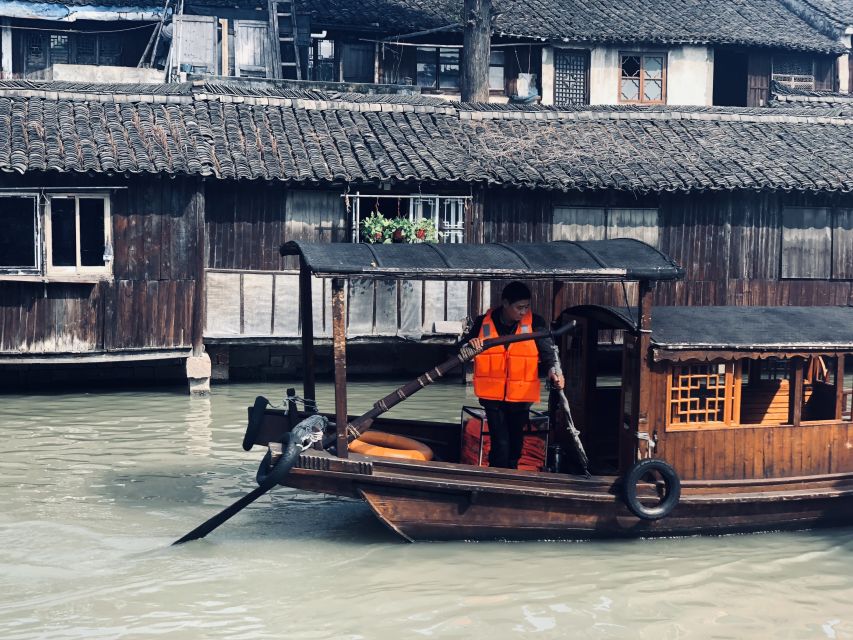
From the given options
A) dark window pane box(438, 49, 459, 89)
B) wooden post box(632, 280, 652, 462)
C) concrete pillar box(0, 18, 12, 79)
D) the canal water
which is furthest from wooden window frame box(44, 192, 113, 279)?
dark window pane box(438, 49, 459, 89)

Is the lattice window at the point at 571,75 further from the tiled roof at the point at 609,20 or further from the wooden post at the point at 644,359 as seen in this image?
the wooden post at the point at 644,359

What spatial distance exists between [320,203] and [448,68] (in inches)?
356

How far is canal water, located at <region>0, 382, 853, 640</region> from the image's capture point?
727 centimetres

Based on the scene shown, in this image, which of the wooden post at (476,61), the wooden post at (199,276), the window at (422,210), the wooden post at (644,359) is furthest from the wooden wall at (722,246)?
the wooden post at (644,359)

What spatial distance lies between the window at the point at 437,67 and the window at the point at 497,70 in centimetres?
74

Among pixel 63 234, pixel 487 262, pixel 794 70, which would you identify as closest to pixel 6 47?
pixel 63 234

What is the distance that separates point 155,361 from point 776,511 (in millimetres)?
8999

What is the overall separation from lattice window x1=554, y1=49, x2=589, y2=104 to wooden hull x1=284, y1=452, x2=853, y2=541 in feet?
52.3

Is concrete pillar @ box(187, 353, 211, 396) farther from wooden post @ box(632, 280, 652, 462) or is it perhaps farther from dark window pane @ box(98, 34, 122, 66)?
dark window pane @ box(98, 34, 122, 66)

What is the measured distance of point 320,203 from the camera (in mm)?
15734

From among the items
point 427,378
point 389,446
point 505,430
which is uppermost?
point 427,378

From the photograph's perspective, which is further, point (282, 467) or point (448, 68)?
point (448, 68)

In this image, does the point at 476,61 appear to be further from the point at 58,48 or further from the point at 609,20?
the point at 58,48

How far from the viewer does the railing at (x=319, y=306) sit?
15.3 meters
